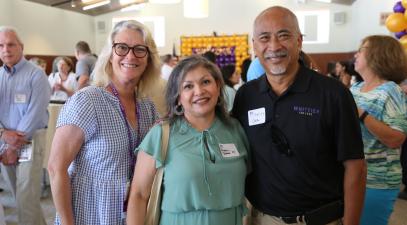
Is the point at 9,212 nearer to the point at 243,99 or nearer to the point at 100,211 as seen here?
the point at 100,211

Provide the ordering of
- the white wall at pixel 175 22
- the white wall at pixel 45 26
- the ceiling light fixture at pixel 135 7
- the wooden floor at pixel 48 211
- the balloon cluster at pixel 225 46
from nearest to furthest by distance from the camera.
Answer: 1. the wooden floor at pixel 48 211
2. the white wall at pixel 45 26
3. the white wall at pixel 175 22
4. the balloon cluster at pixel 225 46
5. the ceiling light fixture at pixel 135 7

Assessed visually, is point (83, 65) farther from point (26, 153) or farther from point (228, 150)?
point (228, 150)

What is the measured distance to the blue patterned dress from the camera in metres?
1.53

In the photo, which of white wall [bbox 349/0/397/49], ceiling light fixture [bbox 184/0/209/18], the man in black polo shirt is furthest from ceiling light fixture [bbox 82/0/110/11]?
the man in black polo shirt

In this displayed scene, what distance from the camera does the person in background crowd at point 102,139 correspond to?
4.87 feet

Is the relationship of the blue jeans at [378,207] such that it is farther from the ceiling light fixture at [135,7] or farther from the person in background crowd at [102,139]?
the ceiling light fixture at [135,7]

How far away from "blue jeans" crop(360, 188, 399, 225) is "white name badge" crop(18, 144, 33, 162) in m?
2.62

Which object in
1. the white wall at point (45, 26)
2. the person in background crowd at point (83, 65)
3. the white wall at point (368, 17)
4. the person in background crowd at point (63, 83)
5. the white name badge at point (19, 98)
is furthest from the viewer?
the white wall at point (45, 26)

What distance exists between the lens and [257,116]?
1.59 meters

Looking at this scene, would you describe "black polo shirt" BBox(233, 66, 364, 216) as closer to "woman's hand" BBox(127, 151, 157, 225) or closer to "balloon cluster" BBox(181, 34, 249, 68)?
"woman's hand" BBox(127, 151, 157, 225)

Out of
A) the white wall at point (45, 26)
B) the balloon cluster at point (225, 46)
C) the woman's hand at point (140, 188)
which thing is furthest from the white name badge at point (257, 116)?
the balloon cluster at point (225, 46)

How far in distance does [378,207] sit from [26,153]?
8.92 ft

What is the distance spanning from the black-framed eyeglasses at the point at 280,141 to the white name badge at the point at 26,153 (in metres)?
2.39

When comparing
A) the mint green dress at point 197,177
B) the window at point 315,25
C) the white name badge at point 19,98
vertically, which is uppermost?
the window at point 315,25
